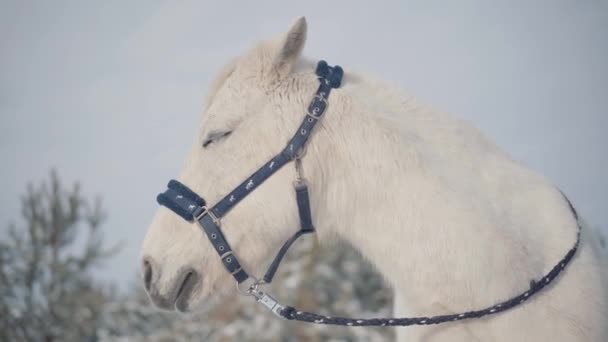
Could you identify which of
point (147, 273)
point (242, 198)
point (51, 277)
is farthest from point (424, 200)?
point (51, 277)

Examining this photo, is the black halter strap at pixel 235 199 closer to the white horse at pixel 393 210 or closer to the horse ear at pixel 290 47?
the white horse at pixel 393 210

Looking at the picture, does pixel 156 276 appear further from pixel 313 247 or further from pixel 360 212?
pixel 313 247

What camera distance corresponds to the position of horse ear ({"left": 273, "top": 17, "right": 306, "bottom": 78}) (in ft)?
6.22

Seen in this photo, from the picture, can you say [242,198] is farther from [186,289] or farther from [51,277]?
[51,277]

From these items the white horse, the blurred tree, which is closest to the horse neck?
the white horse

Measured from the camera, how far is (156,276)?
1.92m

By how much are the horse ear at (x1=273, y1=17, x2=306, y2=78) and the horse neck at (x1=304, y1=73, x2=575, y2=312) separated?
26 centimetres

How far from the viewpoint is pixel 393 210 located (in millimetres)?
1829

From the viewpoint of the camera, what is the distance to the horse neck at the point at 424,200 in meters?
1.72

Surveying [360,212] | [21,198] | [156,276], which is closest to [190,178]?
[156,276]

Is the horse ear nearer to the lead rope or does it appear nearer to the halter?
the halter

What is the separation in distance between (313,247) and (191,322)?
2.83 meters

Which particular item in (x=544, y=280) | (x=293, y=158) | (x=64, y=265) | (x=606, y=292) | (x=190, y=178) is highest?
(x=64, y=265)

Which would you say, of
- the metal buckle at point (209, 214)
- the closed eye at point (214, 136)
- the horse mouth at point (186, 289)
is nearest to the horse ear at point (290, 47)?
the closed eye at point (214, 136)
